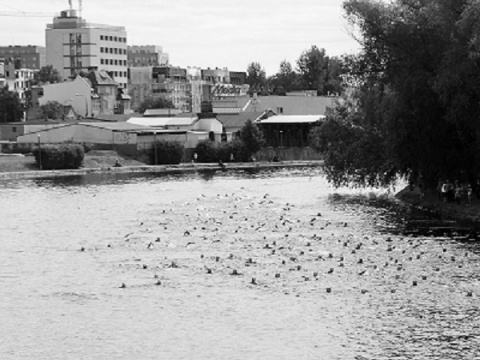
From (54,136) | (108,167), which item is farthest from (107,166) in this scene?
(54,136)

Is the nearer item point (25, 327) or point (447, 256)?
point (25, 327)

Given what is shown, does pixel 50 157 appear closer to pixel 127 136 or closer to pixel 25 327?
pixel 127 136

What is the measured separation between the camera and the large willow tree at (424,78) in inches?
2950

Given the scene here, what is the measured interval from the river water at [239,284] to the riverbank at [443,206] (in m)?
1.83

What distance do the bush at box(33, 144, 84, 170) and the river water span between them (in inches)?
2394

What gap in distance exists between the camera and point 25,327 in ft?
151

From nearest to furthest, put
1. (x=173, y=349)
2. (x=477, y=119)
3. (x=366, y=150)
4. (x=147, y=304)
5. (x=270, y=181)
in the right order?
(x=173, y=349) < (x=147, y=304) < (x=477, y=119) < (x=366, y=150) < (x=270, y=181)

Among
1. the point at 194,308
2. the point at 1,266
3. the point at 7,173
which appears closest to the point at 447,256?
the point at 194,308

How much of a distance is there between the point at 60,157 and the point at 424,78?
79.2 m

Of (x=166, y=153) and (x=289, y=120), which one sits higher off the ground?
(x=289, y=120)

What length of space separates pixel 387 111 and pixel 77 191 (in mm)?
37414

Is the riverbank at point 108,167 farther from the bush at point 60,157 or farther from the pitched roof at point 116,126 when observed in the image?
the pitched roof at point 116,126

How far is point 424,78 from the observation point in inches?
3076

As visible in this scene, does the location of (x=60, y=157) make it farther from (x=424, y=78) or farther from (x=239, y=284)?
(x=239, y=284)
